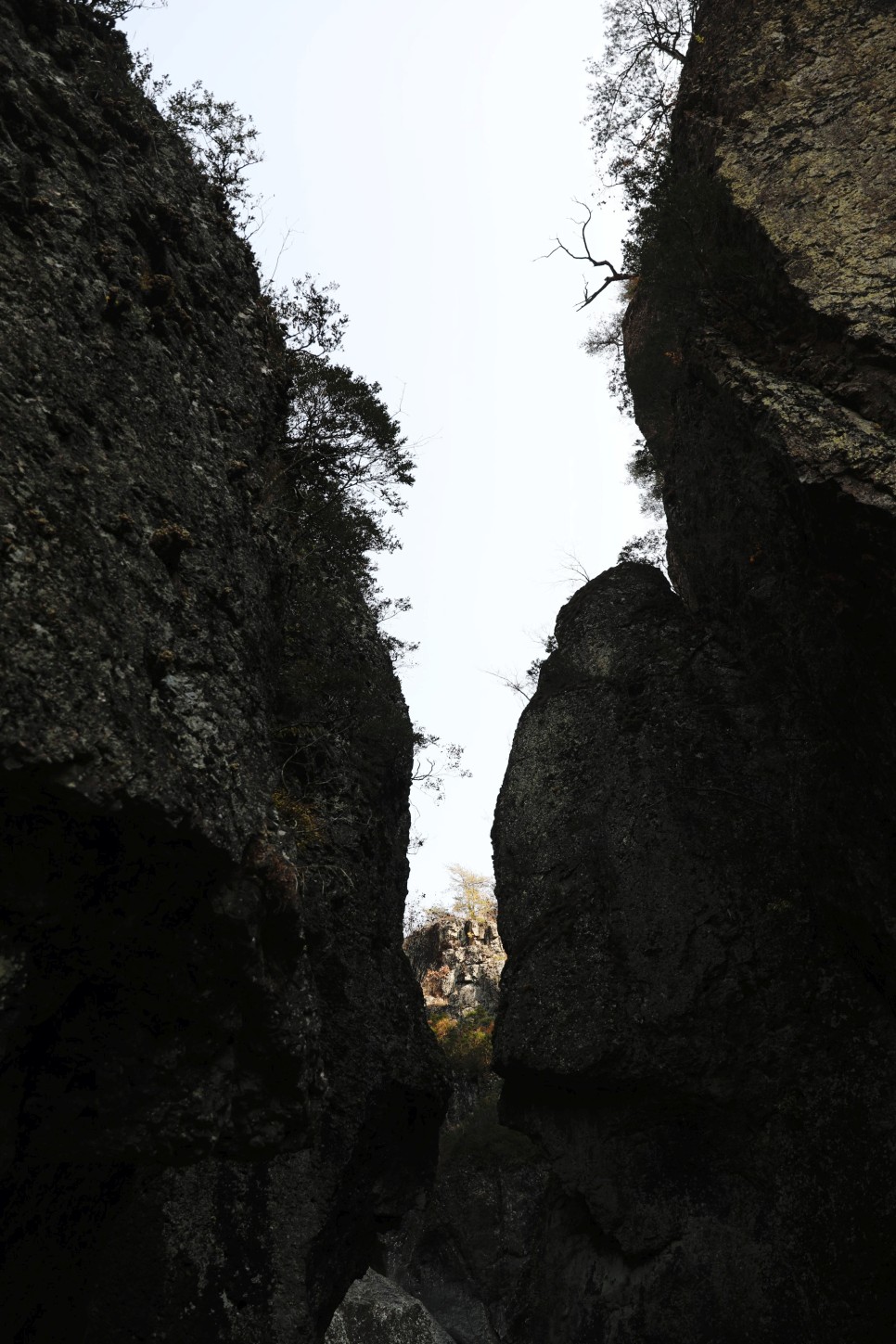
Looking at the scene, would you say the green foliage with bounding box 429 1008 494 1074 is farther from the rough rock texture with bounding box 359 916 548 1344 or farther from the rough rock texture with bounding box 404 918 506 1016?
the rough rock texture with bounding box 359 916 548 1344

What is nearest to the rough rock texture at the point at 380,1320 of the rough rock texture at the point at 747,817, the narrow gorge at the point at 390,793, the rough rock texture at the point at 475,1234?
the narrow gorge at the point at 390,793

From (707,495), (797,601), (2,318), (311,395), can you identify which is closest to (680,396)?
(707,495)

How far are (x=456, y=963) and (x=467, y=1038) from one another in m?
5.41

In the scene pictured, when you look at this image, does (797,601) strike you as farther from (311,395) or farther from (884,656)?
(311,395)

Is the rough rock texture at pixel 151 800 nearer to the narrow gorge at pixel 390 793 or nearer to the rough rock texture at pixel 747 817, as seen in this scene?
the narrow gorge at pixel 390 793

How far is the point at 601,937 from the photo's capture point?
579 inches

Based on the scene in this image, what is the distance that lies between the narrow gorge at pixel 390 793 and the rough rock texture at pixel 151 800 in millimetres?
43

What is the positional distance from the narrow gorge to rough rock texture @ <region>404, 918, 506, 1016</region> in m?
15.9

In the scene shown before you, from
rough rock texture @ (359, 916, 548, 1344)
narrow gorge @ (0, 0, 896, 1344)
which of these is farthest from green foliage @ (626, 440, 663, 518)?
rough rock texture @ (359, 916, 548, 1344)

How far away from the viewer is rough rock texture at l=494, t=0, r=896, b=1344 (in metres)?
10.2

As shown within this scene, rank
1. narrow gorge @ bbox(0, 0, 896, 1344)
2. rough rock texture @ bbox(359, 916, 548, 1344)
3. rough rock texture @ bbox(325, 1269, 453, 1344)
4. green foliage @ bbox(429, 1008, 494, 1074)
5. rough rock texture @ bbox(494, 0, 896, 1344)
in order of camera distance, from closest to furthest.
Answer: narrow gorge @ bbox(0, 0, 896, 1344)
rough rock texture @ bbox(494, 0, 896, 1344)
rough rock texture @ bbox(325, 1269, 453, 1344)
rough rock texture @ bbox(359, 916, 548, 1344)
green foliage @ bbox(429, 1008, 494, 1074)

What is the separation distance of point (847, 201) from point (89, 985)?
10868 mm

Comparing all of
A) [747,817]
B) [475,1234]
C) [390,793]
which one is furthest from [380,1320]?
[747,817]

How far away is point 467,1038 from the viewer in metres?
30.4
